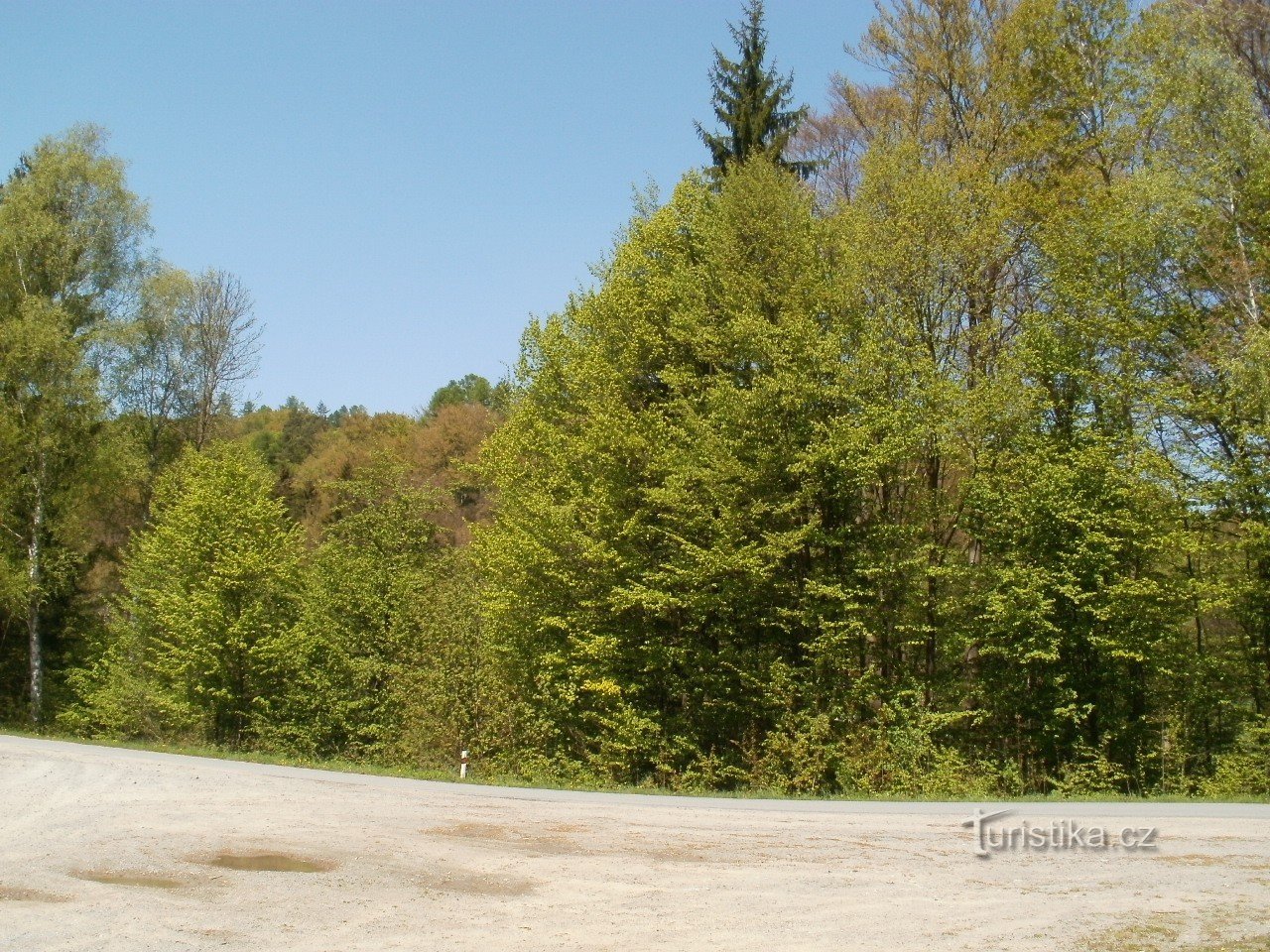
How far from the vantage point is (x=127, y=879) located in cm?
1043

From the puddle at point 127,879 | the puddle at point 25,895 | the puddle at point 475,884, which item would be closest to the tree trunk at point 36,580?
the puddle at point 127,879

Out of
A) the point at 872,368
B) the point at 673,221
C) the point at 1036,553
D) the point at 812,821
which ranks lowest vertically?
the point at 812,821

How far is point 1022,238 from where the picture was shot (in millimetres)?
26328

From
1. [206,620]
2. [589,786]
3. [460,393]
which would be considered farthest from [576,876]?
[460,393]

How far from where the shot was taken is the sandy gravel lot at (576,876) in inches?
341

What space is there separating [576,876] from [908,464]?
17014mm

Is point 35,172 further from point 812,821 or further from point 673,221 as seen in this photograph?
point 812,821

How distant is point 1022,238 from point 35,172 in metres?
33.0

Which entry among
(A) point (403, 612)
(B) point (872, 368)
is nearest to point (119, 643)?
(A) point (403, 612)

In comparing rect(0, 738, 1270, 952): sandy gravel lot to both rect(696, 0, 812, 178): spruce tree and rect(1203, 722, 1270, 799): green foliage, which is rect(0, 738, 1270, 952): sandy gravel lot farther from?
rect(696, 0, 812, 178): spruce tree

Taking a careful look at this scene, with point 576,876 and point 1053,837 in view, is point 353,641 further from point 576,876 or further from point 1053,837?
point 1053,837

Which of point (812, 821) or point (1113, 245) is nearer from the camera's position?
point (812, 821)

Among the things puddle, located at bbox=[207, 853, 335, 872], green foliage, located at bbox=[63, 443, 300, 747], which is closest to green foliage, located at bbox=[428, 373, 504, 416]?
green foliage, located at bbox=[63, 443, 300, 747]

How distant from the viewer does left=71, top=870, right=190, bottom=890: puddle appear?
33.4 ft
